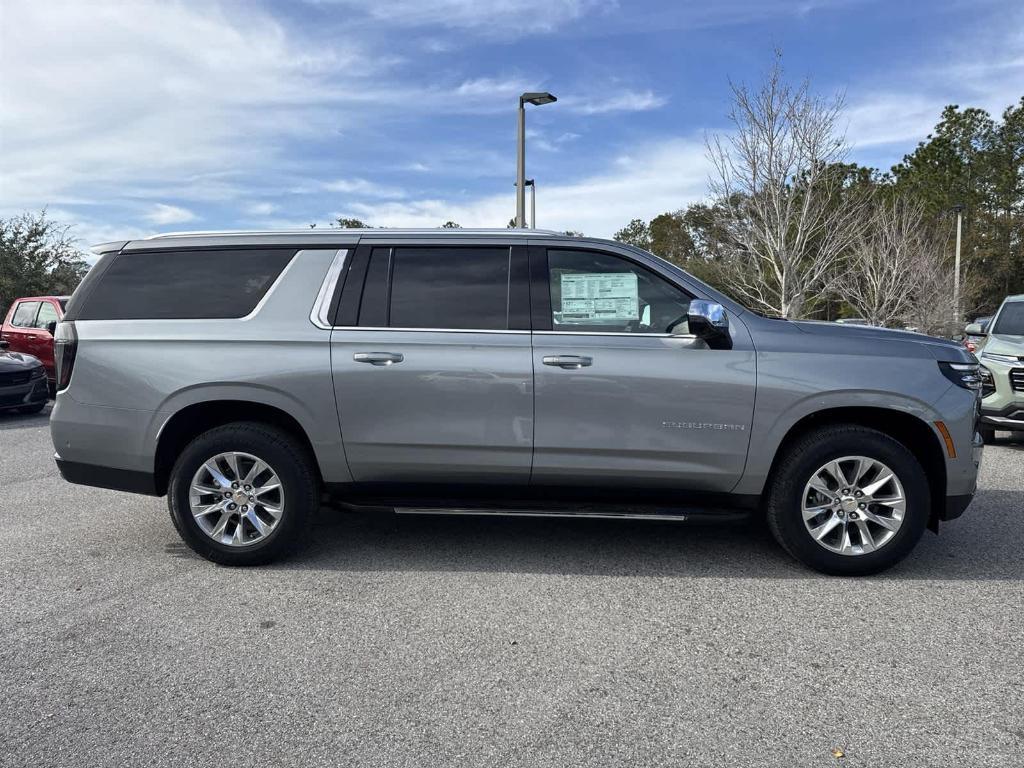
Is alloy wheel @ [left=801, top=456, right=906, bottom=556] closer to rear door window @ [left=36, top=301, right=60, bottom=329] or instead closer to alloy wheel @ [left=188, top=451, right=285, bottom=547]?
alloy wheel @ [left=188, top=451, right=285, bottom=547]

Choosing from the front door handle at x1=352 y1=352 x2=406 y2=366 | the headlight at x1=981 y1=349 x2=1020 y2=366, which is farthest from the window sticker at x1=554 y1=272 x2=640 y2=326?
the headlight at x1=981 y1=349 x2=1020 y2=366

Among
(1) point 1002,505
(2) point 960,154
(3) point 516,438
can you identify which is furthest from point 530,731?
(2) point 960,154

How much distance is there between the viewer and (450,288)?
4.47 metres

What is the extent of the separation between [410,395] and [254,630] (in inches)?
57.4

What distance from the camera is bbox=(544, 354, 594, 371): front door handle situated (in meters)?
4.26

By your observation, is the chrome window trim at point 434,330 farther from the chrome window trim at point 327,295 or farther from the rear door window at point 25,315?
the rear door window at point 25,315

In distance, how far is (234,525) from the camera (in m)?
4.49

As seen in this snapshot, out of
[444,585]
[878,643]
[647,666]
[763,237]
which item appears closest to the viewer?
[647,666]

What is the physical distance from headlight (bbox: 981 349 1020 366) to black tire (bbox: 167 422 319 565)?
24.0ft

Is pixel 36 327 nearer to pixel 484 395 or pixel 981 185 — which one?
pixel 484 395

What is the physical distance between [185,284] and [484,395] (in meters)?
1.92


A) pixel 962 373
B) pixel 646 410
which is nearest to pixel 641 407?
pixel 646 410

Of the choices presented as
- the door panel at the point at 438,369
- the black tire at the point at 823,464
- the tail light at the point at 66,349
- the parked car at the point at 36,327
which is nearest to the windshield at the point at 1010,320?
the black tire at the point at 823,464

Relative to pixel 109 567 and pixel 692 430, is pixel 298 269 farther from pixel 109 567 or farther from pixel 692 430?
pixel 692 430
